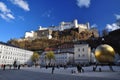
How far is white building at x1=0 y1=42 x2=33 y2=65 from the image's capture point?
97988 mm

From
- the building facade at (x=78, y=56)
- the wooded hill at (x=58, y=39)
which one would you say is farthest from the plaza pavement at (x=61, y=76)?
the wooded hill at (x=58, y=39)

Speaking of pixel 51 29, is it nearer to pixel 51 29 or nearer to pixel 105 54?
pixel 51 29

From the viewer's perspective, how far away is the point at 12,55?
348 feet

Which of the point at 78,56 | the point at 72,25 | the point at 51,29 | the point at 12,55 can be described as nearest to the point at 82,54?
the point at 78,56

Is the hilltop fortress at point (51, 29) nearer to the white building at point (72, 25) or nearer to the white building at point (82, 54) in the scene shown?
the white building at point (72, 25)

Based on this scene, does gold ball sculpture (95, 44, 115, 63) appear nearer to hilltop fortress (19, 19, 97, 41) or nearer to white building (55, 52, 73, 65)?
white building (55, 52, 73, 65)

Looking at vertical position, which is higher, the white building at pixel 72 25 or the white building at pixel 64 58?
the white building at pixel 72 25

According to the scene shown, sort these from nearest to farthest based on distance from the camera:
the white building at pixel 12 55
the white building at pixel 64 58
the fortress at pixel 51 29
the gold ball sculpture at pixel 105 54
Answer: the gold ball sculpture at pixel 105 54 → the white building at pixel 12 55 → the white building at pixel 64 58 → the fortress at pixel 51 29

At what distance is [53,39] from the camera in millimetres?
161750

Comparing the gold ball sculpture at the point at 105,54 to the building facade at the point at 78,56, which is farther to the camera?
the building facade at the point at 78,56

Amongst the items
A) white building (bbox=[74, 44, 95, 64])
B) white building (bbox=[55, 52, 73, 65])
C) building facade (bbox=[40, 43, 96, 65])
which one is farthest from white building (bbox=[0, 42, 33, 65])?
white building (bbox=[74, 44, 95, 64])

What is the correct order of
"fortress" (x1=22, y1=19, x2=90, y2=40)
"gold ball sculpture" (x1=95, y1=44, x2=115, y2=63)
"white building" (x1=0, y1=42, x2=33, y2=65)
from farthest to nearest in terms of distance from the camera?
"fortress" (x1=22, y1=19, x2=90, y2=40) < "white building" (x1=0, y1=42, x2=33, y2=65) < "gold ball sculpture" (x1=95, y1=44, x2=115, y2=63)

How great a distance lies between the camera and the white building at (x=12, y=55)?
97988 mm

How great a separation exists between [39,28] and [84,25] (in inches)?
1836
